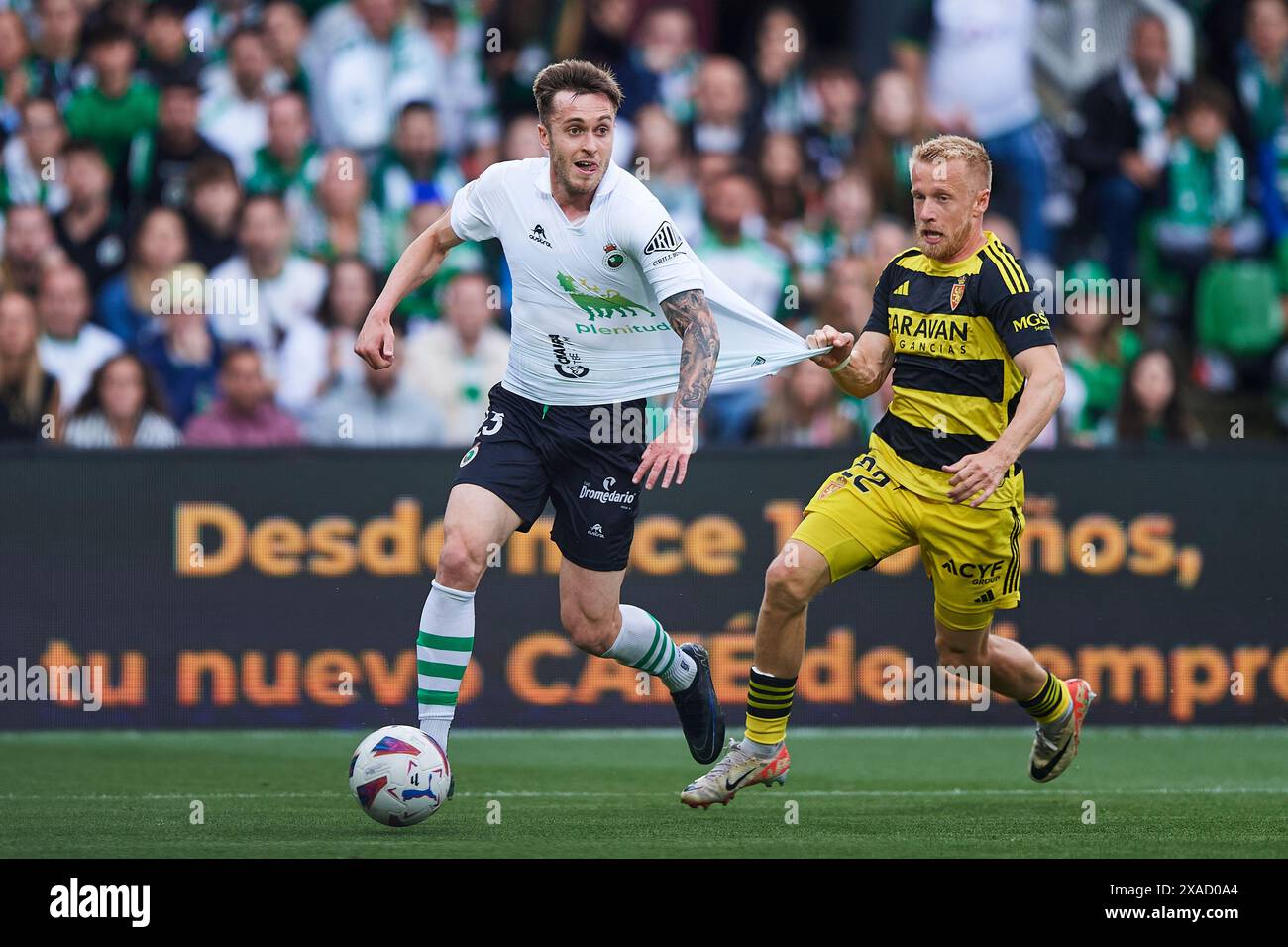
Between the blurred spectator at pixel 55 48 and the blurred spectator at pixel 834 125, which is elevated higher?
the blurred spectator at pixel 55 48

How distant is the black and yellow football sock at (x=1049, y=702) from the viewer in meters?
8.52

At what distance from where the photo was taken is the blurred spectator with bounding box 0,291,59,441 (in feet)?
39.5

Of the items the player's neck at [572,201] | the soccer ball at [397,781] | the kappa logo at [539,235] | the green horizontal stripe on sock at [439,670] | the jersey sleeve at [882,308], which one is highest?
the player's neck at [572,201]

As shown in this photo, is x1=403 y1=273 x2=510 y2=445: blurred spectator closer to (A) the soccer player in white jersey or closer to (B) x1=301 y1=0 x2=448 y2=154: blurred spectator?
(B) x1=301 y1=0 x2=448 y2=154: blurred spectator

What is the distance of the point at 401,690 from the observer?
442 inches

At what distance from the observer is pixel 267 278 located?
1285 cm

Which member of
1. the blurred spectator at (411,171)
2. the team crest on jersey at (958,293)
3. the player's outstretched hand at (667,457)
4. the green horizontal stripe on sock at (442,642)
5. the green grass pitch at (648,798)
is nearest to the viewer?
the green grass pitch at (648,798)

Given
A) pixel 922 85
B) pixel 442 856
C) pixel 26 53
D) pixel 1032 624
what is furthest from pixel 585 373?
pixel 26 53

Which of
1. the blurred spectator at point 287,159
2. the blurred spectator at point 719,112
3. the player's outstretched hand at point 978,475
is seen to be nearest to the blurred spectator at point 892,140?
the blurred spectator at point 719,112

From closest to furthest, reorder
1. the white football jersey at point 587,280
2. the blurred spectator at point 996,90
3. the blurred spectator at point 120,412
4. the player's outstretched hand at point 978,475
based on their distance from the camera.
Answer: the player's outstretched hand at point 978,475, the white football jersey at point 587,280, the blurred spectator at point 120,412, the blurred spectator at point 996,90

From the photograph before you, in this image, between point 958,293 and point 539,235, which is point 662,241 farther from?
point 958,293

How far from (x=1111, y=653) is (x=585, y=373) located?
4.52 m

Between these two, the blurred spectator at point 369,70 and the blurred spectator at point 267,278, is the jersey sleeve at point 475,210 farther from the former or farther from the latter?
the blurred spectator at point 369,70

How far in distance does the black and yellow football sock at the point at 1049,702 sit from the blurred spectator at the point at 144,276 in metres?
6.50
